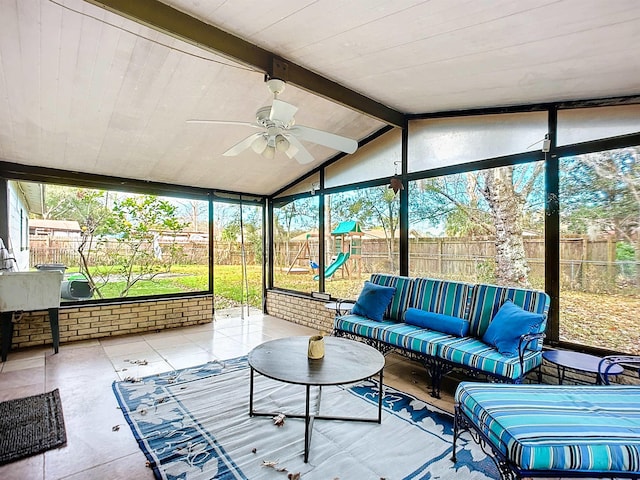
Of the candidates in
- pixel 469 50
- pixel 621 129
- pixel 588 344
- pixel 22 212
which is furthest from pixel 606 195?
pixel 22 212

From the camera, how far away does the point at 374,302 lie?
3957 millimetres

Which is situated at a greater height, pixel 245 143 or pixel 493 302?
pixel 245 143

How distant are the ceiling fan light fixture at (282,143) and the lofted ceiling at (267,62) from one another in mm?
524

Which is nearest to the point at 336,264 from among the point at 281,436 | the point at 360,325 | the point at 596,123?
the point at 360,325

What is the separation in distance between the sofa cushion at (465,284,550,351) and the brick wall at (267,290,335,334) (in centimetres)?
226

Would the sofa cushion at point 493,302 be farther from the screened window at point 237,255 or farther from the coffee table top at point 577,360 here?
the screened window at point 237,255

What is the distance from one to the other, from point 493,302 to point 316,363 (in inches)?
76.0

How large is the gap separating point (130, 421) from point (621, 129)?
183 inches

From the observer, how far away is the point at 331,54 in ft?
9.07

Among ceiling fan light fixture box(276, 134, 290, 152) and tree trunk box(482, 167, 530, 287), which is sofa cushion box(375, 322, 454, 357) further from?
ceiling fan light fixture box(276, 134, 290, 152)

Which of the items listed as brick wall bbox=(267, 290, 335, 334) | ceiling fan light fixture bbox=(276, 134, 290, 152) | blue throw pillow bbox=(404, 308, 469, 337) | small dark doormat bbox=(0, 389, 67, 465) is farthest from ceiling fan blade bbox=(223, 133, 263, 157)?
brick wall bbox=(267, 290, 335, 334)

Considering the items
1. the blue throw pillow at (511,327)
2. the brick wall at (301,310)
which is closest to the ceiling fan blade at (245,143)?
the blue throw pillow at (511,327)

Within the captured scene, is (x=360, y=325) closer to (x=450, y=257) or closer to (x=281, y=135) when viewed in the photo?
(x=450, y=257)

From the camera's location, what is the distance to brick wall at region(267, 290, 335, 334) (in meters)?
5.31
